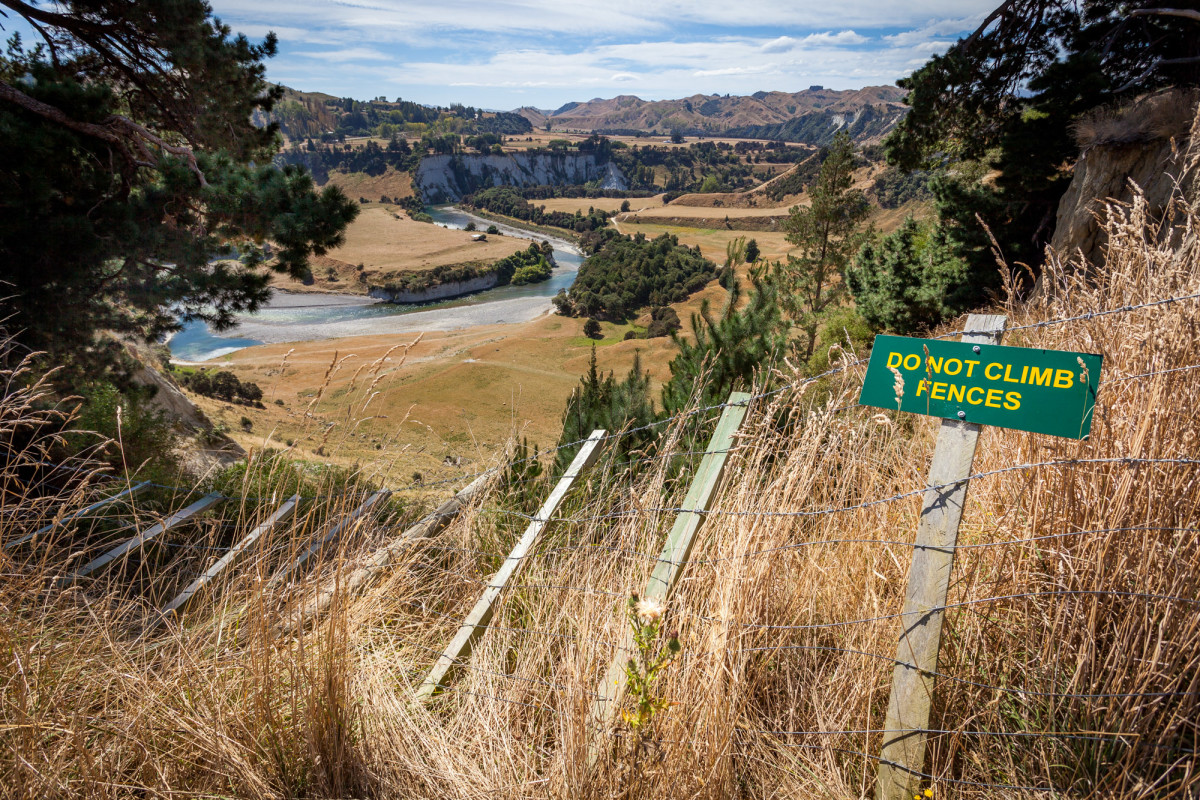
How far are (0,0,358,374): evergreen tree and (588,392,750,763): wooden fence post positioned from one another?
585 cm

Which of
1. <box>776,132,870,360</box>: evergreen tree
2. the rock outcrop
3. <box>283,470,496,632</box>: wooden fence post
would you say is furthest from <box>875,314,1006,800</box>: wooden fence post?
<box>776,132,870,360</box>: evergreen tree

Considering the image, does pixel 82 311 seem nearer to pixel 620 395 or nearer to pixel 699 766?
pixel 620 395

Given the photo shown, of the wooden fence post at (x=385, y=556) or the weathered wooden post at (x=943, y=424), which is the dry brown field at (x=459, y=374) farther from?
the weathered wooden post at (x=943, y=424)

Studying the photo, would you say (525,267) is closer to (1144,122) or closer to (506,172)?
(506,172)

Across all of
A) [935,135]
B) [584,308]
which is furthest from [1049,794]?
[584,308]

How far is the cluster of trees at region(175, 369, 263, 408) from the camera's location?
31.6 meters

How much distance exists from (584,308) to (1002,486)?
66843 millimetres

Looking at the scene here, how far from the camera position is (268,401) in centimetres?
3653

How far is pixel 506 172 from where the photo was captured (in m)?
149

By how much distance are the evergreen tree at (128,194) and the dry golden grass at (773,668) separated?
5384 mm

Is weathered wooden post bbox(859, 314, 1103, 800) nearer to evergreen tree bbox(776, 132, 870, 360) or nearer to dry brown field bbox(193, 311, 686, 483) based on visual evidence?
dry brown field bbox(193, 311, 686, 483)

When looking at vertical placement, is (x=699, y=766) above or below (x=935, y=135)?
below

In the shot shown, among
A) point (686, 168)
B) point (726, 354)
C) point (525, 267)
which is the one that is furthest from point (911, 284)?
point (686, 168)

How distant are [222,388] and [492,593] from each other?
1443 inches
